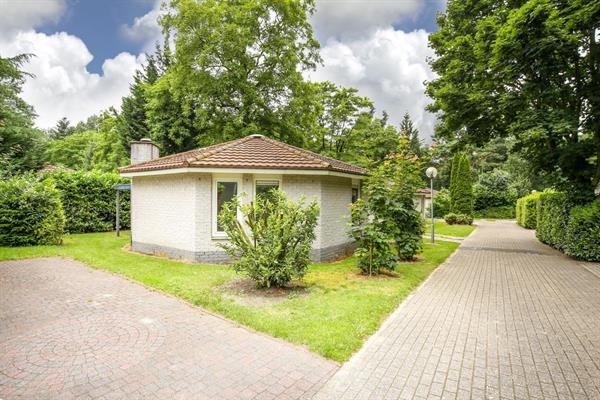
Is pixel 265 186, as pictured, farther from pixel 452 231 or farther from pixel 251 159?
pixel 452 231

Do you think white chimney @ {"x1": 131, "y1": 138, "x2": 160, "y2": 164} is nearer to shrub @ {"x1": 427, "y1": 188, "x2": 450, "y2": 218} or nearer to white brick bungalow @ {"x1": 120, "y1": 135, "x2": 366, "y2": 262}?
white brick bungalow @ {"x1": 120, "y1": 135, "x2": 366, "y2": 262}

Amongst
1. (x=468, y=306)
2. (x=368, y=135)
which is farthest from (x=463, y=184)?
(x=468, y=306)

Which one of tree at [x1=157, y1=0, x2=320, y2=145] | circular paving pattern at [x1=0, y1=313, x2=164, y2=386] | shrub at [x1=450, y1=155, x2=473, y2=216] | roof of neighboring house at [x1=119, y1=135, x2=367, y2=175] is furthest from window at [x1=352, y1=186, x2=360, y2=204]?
shrub at [x1=450, y1=155, x2=473, y2=216]

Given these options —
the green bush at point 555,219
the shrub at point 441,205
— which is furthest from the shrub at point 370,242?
the shrub at point 441,205

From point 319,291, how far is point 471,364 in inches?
134

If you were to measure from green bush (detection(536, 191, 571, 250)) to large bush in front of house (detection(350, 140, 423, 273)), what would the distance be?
6.48 m

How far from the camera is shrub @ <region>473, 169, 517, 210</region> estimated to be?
3566 centimetres

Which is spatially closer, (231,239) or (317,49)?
(231,239)

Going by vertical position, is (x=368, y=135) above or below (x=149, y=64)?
below

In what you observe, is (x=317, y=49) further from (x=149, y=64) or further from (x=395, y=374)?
(x=395, y=374)

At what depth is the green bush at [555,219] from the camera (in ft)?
39.8

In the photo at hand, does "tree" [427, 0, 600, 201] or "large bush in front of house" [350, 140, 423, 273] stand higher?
"tree" [427, 0, 600, 201]

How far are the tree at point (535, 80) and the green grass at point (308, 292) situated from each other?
5.92 metres

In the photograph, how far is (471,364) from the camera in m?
3.83
